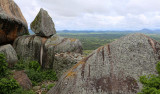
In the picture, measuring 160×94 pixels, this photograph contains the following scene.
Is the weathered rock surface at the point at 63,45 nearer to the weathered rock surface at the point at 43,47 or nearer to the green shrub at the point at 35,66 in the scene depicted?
the weathered rock surface at the point at 43,47

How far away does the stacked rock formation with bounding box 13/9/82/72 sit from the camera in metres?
20.0

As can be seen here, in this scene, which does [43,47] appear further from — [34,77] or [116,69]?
[116,69]

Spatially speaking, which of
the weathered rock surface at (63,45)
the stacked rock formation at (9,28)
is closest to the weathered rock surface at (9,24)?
the stacked rock formation at (9,28)

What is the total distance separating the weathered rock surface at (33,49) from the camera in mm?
20531

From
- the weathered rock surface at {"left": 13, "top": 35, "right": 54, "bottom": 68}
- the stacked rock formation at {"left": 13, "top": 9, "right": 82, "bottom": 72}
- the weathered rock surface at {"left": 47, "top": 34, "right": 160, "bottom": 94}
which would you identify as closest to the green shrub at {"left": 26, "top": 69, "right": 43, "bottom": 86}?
the stacked rock formation at {"left": 13, "top": 9, "right": 82, "bottom": 72}

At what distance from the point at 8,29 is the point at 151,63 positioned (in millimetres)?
21355

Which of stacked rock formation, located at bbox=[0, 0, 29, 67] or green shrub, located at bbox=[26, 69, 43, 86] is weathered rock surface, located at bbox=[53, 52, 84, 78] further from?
stacked rock formation, located at bbox=[0, 0, 29, 67]

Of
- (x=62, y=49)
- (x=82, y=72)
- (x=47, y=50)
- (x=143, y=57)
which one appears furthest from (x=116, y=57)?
(x=47, y=50)

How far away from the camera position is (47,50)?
20250 mm

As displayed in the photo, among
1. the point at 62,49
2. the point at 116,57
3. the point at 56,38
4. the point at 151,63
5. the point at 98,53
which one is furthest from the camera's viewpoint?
the point at 56,38

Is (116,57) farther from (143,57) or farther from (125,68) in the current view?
(143,57)

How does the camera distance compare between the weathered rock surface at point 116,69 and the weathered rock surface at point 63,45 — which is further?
the weathered rock surface at point 63,45

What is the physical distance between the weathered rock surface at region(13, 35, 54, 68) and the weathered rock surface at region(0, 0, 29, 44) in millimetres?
1538

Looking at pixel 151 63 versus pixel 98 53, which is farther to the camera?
pixel 98 53
